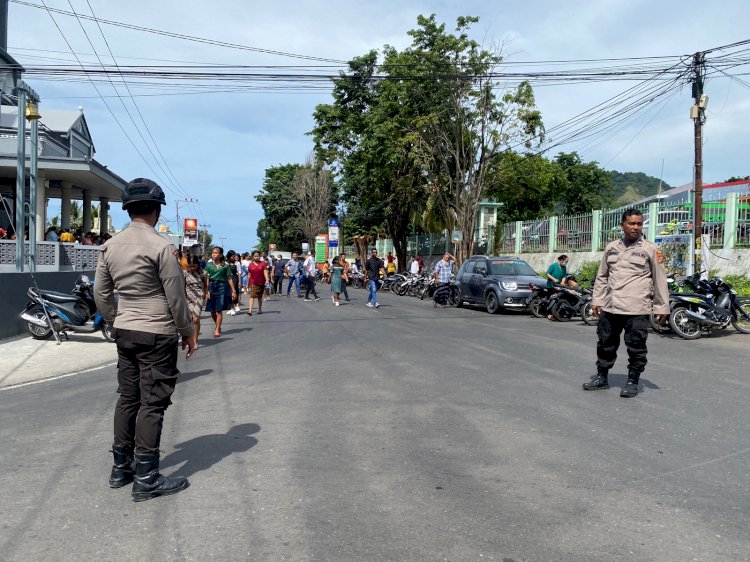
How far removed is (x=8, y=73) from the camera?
1252 inches

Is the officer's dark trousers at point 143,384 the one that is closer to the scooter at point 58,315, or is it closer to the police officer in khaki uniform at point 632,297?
the police officer in khaki uniform at point 632,297

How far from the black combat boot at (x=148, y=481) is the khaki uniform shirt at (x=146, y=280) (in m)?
0.77

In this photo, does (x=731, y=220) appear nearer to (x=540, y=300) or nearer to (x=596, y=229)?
(x=596, y=229)

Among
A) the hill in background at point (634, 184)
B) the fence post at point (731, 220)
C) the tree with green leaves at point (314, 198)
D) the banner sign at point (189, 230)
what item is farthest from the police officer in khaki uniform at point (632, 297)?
the hill in background at point (634, 184)

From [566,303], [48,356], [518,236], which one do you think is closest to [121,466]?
[48,356]

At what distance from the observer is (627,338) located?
6.69m

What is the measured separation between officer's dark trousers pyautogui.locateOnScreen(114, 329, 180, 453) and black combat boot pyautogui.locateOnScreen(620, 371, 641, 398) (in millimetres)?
4635

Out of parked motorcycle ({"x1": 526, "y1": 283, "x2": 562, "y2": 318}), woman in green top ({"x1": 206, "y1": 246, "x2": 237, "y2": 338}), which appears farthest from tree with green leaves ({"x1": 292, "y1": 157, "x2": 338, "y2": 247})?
woman in green top ({"x1": 206, "y1": 246, "x2": 237, "y2": 338})

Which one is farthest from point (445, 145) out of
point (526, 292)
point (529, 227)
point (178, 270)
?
point (178, 270)

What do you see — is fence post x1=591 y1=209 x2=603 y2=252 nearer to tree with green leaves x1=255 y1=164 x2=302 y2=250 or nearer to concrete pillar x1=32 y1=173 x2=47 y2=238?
concrete pillar x1=32 y1=173 x2=47 y2=238

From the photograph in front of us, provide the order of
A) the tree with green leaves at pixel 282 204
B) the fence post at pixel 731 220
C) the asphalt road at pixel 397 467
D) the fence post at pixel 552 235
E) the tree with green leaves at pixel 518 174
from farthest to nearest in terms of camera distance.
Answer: the tree with green leaves at pixel 282 204 → the tree with green leaves at pixel 518 174 → the fence post at pixel 552 235 → the fence post at pixel 731 220 → the asphalt road at pixel 397 467

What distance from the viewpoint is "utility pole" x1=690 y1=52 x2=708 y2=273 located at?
54.6 feet

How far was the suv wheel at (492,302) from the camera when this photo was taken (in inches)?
721

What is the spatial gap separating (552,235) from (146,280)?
77.4 ft
